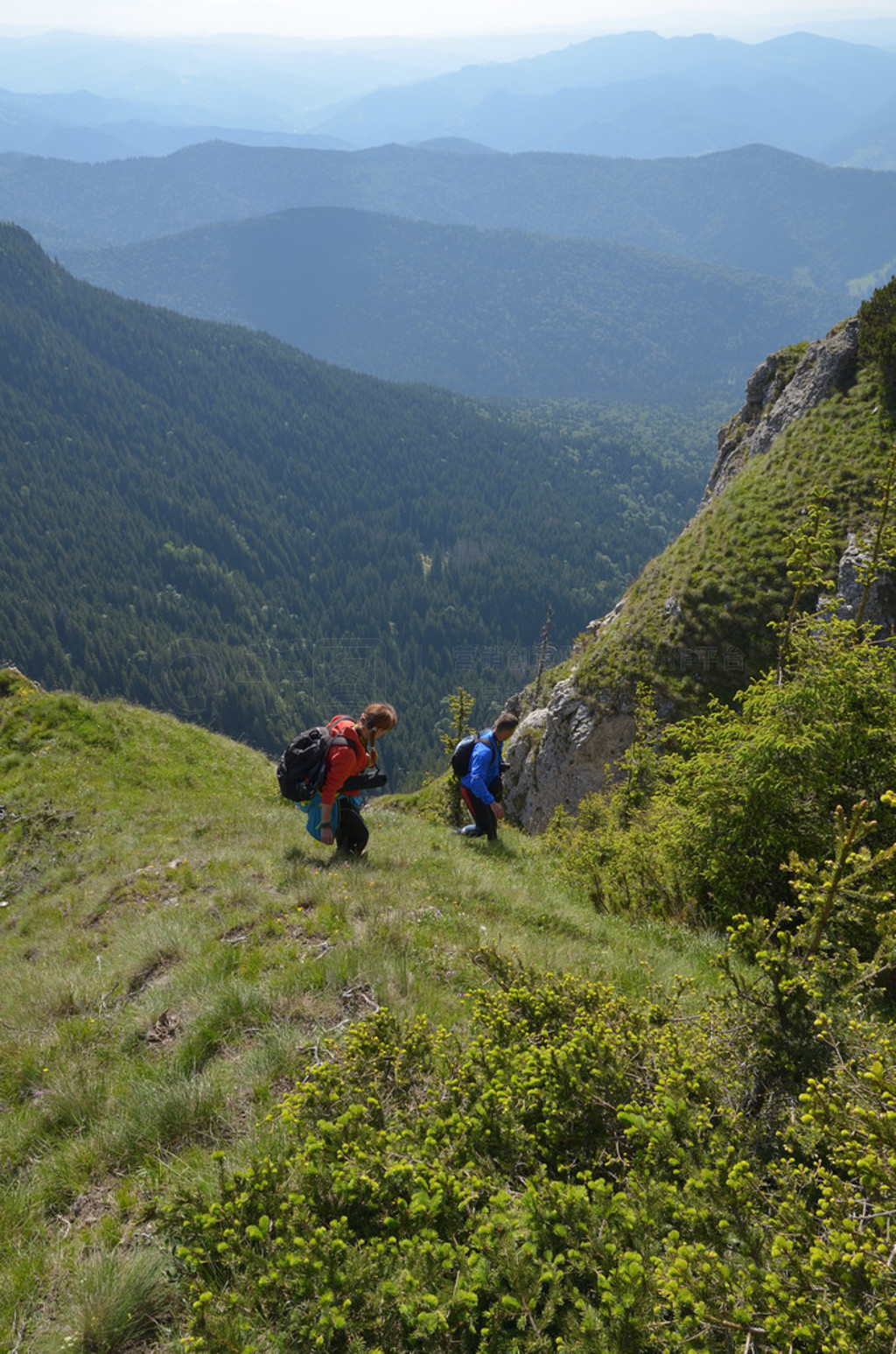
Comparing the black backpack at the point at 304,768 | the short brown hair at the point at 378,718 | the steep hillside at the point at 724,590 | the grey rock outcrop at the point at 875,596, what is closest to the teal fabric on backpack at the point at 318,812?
the black backpack at the point at 304,768

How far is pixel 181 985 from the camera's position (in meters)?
6.47

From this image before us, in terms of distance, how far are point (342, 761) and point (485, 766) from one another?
391 cm

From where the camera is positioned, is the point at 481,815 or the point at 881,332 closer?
the point at 481,815

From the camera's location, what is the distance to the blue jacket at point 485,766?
483 inches

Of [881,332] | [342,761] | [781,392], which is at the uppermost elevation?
[881,332]

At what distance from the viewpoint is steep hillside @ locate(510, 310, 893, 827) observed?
24.1 meters

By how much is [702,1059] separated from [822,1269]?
59.8 inches

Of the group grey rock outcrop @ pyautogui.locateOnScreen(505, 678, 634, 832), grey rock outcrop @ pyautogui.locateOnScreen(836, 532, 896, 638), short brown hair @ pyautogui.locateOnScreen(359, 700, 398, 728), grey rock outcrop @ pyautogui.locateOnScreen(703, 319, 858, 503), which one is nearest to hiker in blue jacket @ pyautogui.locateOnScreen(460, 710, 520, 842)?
short brown hair @ pyautogui.locateOnScreen(359, 700, 398, 728)

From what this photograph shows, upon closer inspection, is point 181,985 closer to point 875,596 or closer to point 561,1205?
point 561,1205

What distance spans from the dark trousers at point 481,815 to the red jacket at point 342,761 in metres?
3.79

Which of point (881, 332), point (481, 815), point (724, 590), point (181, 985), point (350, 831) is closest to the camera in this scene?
point (181, 985)

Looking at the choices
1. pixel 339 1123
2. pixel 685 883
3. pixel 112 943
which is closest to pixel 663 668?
pixel 685 883

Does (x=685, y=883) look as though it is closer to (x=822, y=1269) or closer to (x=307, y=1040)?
(x=307, y=1040)

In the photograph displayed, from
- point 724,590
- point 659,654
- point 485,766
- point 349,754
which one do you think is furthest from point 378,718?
Answer: point 724,590
